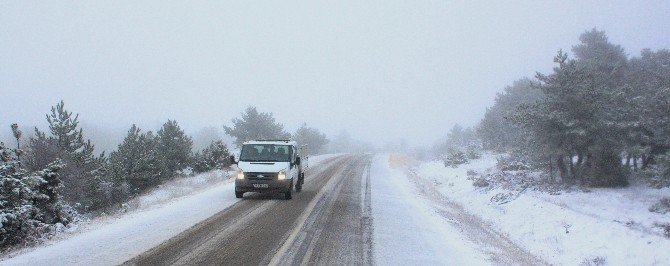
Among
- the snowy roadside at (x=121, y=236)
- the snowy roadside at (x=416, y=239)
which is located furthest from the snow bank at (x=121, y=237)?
the snowy roadside at (x=416, y=239)

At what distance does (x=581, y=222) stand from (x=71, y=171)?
2433 centimetres

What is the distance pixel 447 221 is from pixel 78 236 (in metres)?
10.5

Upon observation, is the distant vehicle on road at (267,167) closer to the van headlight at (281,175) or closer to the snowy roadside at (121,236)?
the van headlight at (281,175)

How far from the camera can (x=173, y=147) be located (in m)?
31.2

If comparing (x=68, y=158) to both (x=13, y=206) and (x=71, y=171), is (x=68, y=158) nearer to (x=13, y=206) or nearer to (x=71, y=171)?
(x=71, y=171)

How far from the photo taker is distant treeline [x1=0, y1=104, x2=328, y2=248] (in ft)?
33.4

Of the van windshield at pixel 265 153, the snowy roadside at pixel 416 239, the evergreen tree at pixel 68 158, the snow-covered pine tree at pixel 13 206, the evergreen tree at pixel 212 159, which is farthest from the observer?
the evergreen tree at pixel 212 159

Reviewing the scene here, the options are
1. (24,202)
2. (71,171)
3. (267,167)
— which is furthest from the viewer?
(71,171)

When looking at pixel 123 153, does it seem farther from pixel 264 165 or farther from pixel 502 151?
pixel 502 151

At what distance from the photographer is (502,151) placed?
46719 mm

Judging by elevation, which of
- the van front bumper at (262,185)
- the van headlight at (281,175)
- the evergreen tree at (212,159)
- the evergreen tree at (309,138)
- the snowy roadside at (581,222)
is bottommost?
the snowy roadside at (581,222)

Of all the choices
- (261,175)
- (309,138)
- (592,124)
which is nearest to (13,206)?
(261,175)

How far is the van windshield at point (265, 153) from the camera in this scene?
17.4 m

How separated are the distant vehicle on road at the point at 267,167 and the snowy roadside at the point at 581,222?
8536 mm
